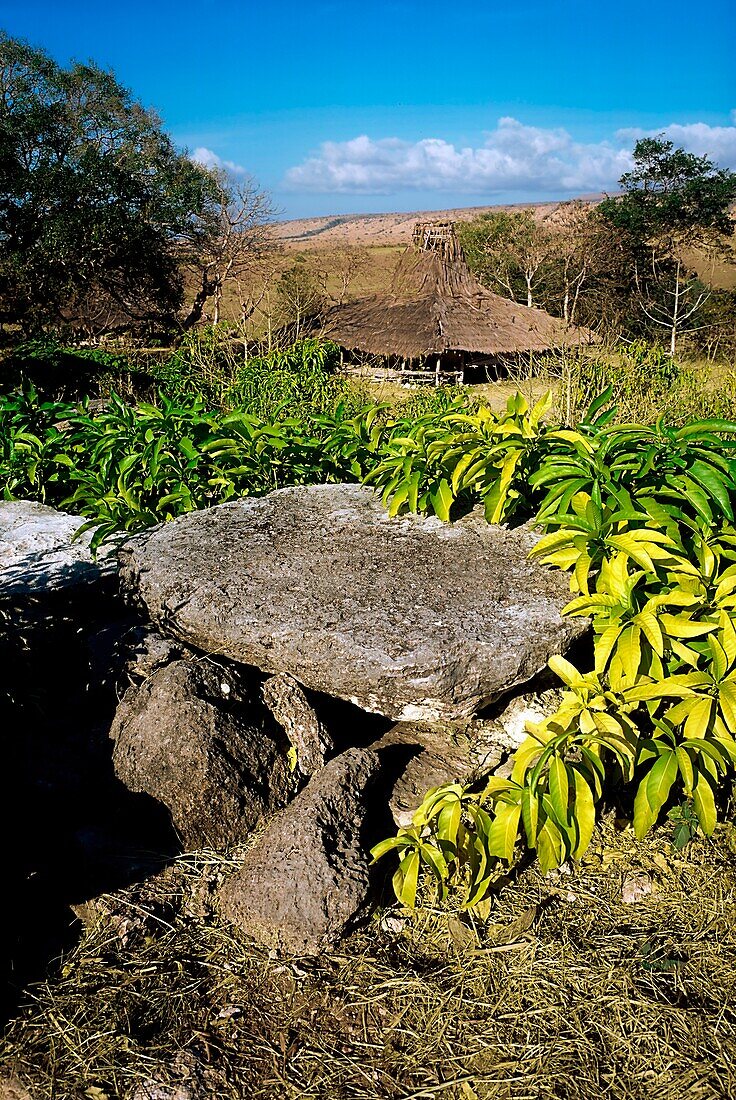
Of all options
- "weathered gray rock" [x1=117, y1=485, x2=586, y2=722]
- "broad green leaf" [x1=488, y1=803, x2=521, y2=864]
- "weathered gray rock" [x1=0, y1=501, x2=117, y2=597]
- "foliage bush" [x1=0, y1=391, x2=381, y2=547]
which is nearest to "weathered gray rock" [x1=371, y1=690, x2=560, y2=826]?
"weathered gray rock" [x1=117, y1=485, x2=586, y2=722]

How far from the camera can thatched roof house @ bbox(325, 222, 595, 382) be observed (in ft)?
47.6

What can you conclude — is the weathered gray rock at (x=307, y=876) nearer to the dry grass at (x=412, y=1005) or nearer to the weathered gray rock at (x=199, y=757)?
the dry grass at (x=412, y=1005)

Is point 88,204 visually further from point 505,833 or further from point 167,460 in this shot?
point 505,833

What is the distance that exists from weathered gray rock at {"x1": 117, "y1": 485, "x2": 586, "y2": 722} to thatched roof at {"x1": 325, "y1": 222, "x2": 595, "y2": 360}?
11.8 meters

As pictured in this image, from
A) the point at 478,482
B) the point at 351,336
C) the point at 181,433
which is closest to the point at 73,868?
the point at 478,482

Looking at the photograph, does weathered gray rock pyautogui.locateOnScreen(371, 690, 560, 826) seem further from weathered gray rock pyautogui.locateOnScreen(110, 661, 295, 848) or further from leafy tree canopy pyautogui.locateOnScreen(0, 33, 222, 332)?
leafy tree canopy pyautogui.locateOnScreen(0, 33, 222, 332)

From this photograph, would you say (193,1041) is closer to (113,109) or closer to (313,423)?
(313,423)

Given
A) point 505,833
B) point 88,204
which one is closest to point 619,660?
point 505,833

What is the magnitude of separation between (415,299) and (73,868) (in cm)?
1451

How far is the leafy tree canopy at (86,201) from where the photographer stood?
14008mm

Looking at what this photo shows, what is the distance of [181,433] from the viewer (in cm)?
387

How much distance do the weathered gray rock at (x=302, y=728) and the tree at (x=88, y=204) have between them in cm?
1385

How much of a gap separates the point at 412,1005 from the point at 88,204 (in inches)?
622

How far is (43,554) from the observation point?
337 centimetres
